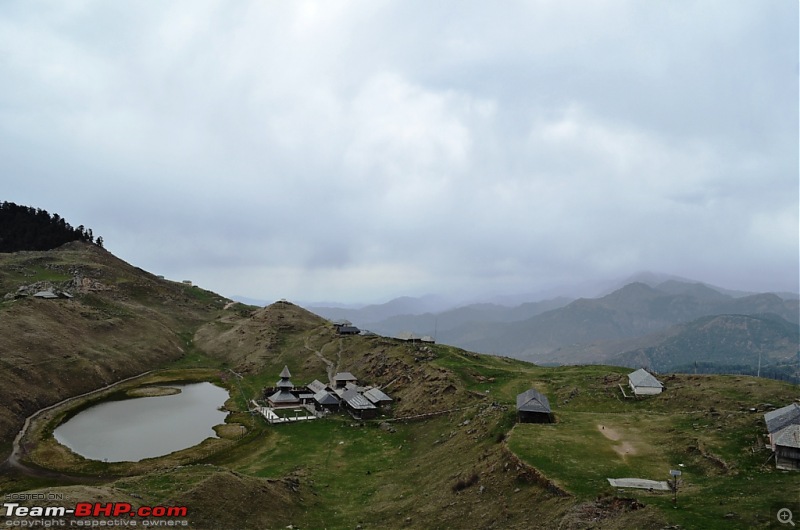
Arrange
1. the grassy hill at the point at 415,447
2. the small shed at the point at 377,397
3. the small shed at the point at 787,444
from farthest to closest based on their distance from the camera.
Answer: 1. the small shed at the point at 377,397
2. the small shed at the point at 787,444
3. the grassy hill at the point at 415,447

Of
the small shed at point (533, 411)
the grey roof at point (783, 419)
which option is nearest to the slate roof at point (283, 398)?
the small shed at point (533, 411)

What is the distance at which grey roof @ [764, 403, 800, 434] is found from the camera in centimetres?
4159

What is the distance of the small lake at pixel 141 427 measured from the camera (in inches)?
2517

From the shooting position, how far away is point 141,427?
241ft

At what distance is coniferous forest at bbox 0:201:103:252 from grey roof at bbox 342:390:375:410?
541 ft

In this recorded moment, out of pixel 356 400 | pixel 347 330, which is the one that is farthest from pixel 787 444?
pixel 347 330

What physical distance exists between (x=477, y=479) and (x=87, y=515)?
32.2 m

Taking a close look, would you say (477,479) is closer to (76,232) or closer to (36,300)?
(36,300)

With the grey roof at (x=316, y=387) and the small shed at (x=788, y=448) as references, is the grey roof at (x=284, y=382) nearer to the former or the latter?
the grey roof at (x=316, y=387)

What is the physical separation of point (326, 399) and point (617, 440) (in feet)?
172

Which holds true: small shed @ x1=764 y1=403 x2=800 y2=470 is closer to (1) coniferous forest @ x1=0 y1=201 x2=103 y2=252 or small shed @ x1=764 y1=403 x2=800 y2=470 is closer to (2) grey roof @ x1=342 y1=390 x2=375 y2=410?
(2) grey roof @ x1=342 y1=390 x2=375 y2=410

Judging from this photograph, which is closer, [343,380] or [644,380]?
[644,380]

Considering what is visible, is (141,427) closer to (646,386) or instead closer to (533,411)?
(533,411)

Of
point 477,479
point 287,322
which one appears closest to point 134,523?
point 477,479
